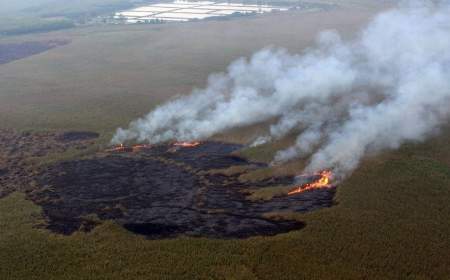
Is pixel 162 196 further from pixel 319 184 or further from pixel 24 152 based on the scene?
pixel 24 152

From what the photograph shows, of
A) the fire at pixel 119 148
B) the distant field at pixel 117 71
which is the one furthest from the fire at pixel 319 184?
the distant field at pixel 117 71

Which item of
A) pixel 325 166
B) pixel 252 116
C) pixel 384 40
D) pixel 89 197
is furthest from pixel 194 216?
pixel 384 40

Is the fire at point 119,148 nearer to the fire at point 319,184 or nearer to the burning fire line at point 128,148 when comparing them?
the burning fire line at point 128,148

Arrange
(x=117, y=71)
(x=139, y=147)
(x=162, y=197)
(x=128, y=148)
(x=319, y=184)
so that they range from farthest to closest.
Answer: (x=117, y=71) → (x=139, y=147) → (x=128, y=148) → (x=319, y=184) → (x=162, y=197)

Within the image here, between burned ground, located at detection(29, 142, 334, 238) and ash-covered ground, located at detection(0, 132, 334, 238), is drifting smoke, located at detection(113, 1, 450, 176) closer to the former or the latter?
ash-covered ground, located at detection(0, 132, 334, 238)

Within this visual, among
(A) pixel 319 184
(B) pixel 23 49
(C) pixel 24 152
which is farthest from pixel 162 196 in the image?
(B) pixel 23 49

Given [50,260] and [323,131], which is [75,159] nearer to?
[50,260]
